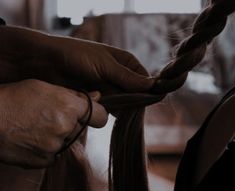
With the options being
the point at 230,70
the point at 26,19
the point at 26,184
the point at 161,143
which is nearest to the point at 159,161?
the point at 161,143

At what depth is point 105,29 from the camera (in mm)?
3164

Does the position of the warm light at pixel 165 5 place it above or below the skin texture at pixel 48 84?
below

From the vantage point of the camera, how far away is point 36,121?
1.86ft

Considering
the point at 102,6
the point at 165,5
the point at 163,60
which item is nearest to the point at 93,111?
the point at 163,60

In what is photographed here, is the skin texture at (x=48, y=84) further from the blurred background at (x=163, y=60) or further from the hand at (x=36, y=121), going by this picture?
the blurred background at (x=163, y=60)

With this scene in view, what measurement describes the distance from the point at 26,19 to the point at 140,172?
3314 mm

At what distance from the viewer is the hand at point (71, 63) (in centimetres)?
65

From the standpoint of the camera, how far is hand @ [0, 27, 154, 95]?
651mm

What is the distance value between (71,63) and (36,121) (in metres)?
0.17

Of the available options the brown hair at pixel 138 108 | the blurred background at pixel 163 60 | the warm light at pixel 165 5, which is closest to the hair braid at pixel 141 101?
the brown hair at pixel 138 108

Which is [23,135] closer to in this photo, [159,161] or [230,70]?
[159,161]

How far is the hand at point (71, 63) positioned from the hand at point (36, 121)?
83mm

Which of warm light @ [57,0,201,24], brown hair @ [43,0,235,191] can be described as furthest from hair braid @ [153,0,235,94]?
warm light @ [57,0,201,24]

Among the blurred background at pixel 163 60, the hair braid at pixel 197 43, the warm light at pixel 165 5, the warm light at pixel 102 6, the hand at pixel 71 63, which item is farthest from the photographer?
the warm light at pixel 102 6
